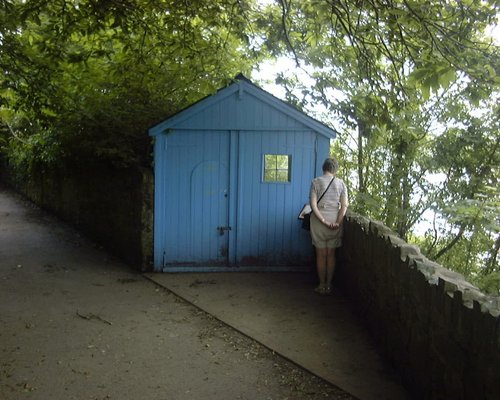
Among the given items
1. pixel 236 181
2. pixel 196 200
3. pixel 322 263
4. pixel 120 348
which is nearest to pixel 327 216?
pixel 322 263

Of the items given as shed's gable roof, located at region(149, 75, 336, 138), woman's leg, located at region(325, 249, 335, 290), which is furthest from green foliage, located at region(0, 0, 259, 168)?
woman's leg, located at region(325, 249, 335, 290)

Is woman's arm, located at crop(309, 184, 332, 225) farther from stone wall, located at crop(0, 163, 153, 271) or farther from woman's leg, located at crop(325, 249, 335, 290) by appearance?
stone wall, located at crop(0, 163, 153, 271)

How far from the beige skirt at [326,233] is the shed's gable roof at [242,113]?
186 cm

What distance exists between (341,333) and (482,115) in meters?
6.14

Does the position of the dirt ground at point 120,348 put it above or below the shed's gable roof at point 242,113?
below

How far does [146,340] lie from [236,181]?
3.65 meters

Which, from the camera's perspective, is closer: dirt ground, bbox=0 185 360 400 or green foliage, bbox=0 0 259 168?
dirt ground, bbox=0 185 360 400

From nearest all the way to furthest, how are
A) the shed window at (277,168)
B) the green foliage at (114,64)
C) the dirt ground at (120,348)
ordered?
1. the dirt ground at (120,348)
2. the green foliage at (114,64)
3. the shed window at (277,168)

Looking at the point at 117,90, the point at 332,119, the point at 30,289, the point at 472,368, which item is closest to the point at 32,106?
the point at 117,90

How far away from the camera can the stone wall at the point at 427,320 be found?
331cm

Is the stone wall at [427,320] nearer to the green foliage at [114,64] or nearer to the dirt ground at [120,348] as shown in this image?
the dirt ground at [120,348]

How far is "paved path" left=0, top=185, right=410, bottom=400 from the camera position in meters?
4.75

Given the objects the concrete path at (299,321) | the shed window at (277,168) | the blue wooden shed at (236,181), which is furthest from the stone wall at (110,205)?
the shed window at (277,168)

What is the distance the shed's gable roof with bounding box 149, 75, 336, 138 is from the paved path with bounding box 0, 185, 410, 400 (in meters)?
2.50
